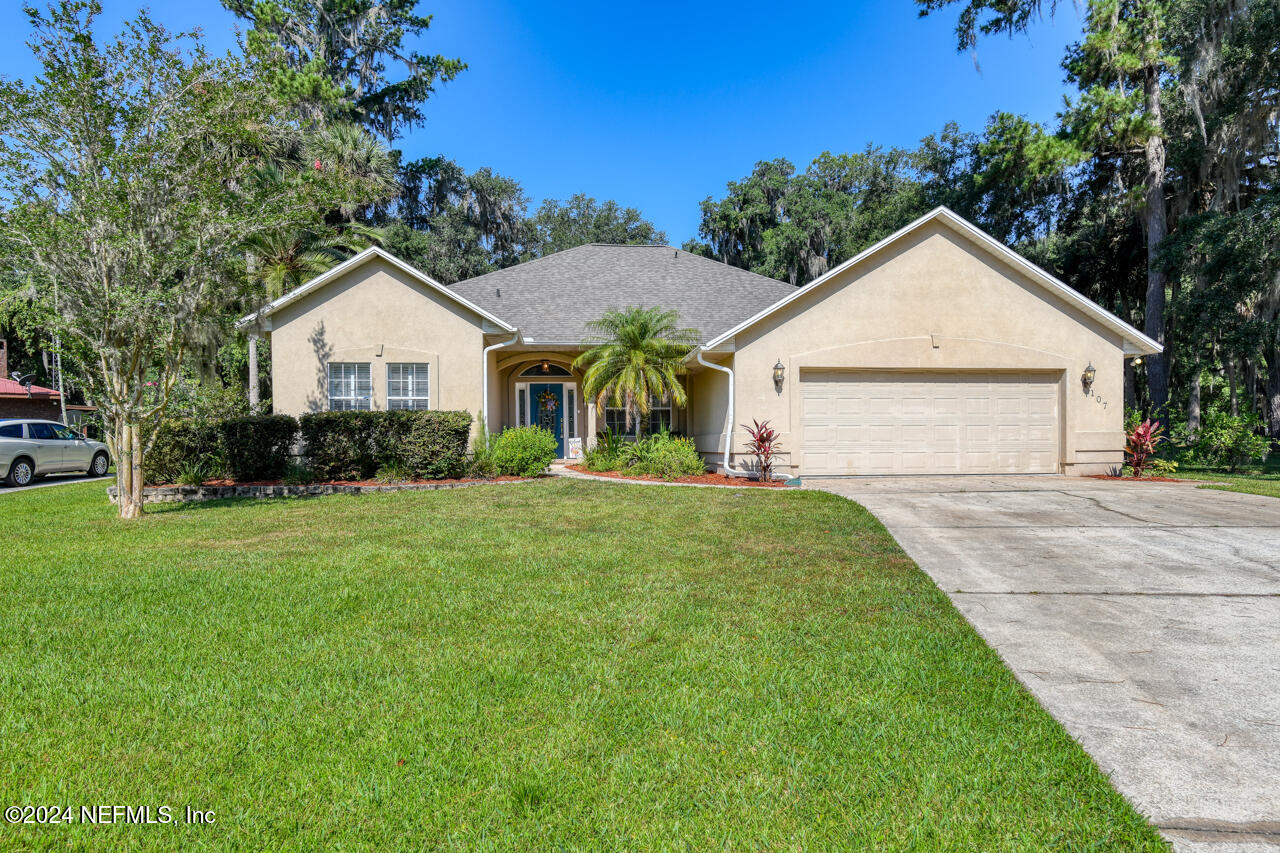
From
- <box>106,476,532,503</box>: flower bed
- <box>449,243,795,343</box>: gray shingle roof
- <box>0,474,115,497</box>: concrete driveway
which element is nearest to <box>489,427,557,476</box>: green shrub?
<box>106,476,532,503</box>: flower bed

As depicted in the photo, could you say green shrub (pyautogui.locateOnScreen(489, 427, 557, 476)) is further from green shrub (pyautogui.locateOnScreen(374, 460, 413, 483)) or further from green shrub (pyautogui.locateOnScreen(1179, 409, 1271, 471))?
green shrub (pyautogui.locateOnScreen(1179, 409, 1271, 471))

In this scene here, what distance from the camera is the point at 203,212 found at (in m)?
8.68

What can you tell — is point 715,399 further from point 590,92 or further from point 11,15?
point 590,92

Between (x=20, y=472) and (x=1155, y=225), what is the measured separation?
30.3 m

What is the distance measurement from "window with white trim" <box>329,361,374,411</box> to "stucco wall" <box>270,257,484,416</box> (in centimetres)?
13

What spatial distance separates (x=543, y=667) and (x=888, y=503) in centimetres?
712

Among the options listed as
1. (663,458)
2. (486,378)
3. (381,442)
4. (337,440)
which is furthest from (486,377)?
(663,458)

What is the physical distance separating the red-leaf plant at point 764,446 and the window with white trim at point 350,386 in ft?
26.8

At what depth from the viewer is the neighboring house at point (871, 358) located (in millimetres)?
12445

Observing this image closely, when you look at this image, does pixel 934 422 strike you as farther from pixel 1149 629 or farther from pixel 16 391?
pixel 16 391

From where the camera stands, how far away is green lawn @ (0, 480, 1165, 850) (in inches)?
86.7

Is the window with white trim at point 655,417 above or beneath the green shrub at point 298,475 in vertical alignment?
above

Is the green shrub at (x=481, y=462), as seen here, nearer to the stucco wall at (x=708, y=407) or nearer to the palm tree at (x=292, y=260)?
the stucco wall at (x=708, y=407)

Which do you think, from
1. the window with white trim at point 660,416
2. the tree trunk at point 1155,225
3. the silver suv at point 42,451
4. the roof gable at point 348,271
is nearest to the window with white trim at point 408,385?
the roof gable at point 348,271
